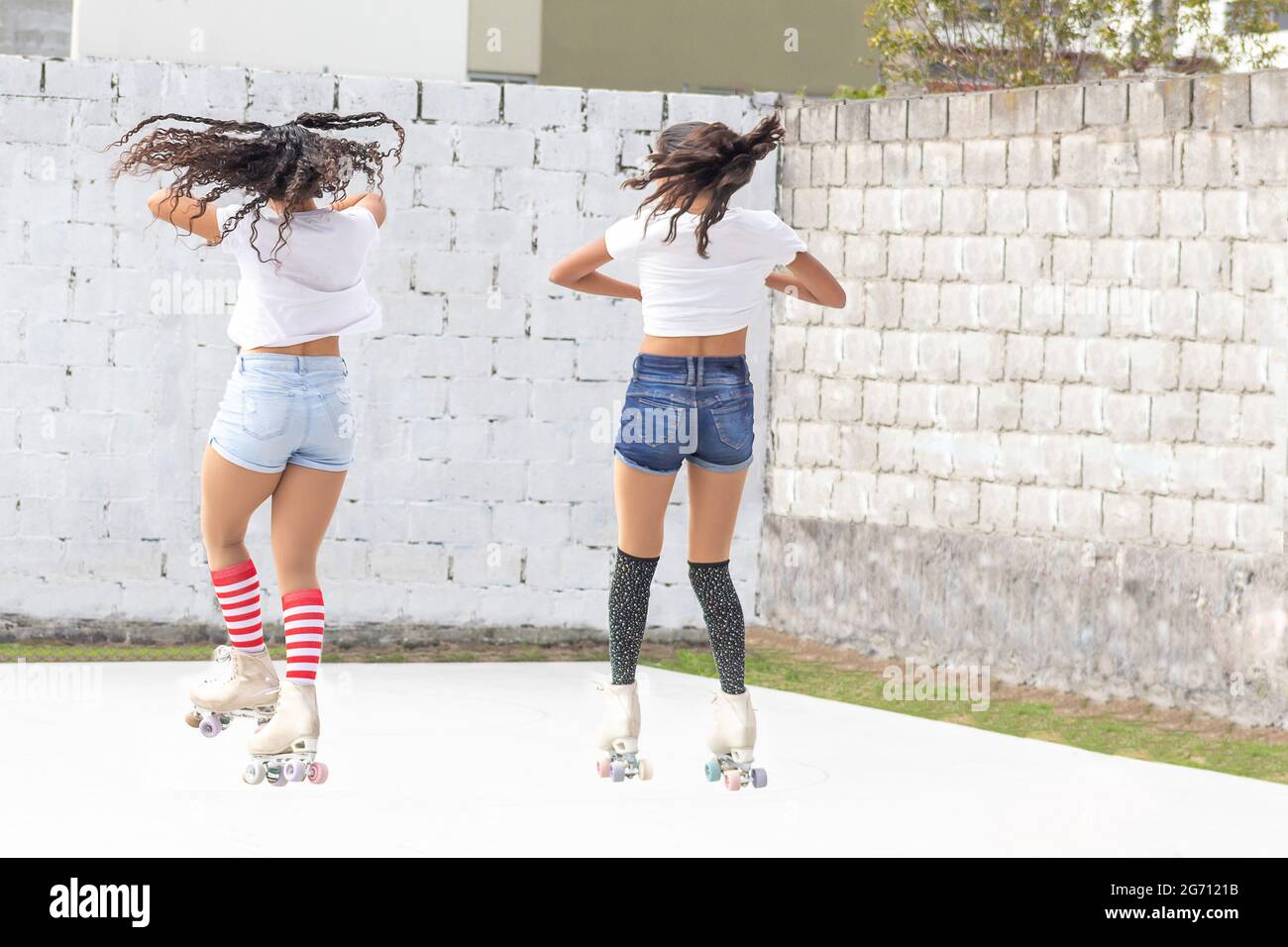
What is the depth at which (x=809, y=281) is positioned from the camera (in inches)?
218

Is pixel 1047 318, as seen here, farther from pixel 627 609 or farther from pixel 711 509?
pixel 627 609

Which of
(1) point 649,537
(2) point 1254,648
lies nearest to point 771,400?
(2) point 1254,648

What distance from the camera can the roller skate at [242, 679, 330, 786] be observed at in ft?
17.7

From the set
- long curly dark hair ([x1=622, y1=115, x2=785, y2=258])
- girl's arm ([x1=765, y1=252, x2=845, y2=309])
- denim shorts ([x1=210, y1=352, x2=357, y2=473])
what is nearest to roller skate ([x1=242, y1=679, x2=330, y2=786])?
denim shorts ([x1=210, y1=352, x2=357, y2=473])

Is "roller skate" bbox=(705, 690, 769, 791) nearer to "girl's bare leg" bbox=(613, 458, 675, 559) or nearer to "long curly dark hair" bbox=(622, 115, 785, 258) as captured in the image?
"girl's bare leg" bbox=(613, 458, 675, 559)

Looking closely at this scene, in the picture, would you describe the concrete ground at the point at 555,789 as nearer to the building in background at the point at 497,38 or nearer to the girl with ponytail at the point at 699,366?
the girl with ponytail at the point at 699,366

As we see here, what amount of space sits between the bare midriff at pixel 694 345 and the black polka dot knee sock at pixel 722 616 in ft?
2.25

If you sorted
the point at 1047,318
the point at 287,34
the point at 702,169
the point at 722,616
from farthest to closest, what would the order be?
the point at 287,34 < the point at 1047,318 < the point at 722,616 < the point at 702,169

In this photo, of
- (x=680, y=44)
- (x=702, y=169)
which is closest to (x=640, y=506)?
(x=702, y=169)

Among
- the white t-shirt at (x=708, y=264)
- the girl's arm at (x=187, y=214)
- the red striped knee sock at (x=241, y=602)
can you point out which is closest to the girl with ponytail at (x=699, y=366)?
the white t-shirt at (x=708, y=264)

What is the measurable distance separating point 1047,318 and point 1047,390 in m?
0.33

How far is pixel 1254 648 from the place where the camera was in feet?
23.0

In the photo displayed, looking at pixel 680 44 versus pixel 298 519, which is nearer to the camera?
pixel 298 519

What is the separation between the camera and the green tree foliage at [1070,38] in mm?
15758
